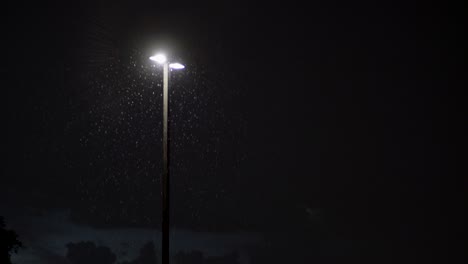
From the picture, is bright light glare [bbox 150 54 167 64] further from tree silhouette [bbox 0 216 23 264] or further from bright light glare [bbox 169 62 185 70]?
tree silhouette [bbox 0 216 23 264]

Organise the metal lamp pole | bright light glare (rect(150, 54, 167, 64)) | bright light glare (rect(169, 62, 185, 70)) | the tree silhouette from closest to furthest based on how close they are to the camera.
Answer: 1. the metal lamp pole
2. bright light glare (rect(150, 54, 167, 64))
3. bright light glare (rect(169, 62, 185, 70))
4. the tree silhouette

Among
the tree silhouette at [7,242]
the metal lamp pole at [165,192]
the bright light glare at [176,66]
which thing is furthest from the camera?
the tree silhouette at [7,242]

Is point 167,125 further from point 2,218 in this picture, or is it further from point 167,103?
point 2,218

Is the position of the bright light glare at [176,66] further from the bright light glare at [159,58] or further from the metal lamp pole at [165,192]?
the metal lamp pole at [165,192]

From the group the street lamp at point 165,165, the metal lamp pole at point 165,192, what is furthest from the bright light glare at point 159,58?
the metal lamp pole at point 165,192

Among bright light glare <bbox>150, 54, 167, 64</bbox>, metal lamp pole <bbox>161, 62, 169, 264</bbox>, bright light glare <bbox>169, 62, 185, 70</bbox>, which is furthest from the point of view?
bright light glare <bbox>169, 62, 185, 70</bbox>

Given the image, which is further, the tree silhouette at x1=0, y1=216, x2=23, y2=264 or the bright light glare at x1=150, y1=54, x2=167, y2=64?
the tree silhouette at x1=0, y1=216, x2=23, y2=264

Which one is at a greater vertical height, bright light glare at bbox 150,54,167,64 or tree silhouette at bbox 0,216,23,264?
bright light glare at bbox 150,54,167,64

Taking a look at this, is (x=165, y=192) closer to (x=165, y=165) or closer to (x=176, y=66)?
(x=165, y=165)

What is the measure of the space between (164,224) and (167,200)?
0.57 m

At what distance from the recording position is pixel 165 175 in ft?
42.7

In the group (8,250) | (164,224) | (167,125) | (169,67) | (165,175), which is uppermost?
(169,67)

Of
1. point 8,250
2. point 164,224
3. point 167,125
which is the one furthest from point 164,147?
point 8,250

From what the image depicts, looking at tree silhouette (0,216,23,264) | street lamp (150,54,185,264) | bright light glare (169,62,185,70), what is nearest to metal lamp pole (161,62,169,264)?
street lamp (150,54,185,264)
